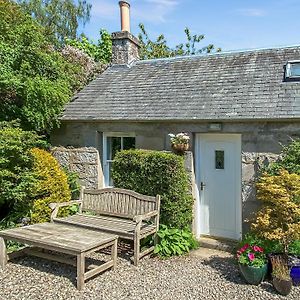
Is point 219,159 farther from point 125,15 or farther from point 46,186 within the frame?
point 125,15

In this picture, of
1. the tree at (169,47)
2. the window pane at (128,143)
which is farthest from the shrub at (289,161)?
the tree at (169,47)

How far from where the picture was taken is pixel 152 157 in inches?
273

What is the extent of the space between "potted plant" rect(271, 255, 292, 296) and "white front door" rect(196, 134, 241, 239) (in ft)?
7.09

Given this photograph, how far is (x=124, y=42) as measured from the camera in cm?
1077

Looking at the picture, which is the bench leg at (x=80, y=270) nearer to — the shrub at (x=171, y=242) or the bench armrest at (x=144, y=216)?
the bench armrest at (x=144, y=216)

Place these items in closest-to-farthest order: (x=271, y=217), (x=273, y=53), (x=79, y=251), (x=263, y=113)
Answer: (x=79, y=251)
(x=271, y=217)
(x=263, y=113)
(x=273, y=53)

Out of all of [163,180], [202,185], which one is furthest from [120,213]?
[202,185]

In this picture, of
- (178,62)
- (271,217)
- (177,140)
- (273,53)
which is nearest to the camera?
(271,217)

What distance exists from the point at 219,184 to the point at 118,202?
234cm

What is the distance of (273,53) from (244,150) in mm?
3439

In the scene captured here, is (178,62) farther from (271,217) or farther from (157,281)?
(157,281)

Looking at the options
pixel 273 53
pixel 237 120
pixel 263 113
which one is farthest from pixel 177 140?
pixel 273 53

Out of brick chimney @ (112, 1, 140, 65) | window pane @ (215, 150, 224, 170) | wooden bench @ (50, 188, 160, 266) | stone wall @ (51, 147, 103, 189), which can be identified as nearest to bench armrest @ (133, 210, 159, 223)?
wooden bench @ (50, 188, 160, 266)

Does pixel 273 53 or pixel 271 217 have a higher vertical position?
pixel 273 53
